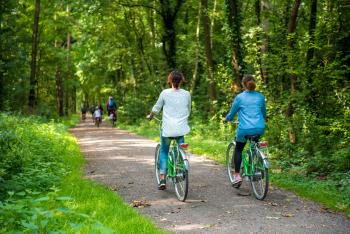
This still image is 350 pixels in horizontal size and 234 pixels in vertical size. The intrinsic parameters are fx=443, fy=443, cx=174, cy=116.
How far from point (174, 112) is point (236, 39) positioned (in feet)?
31.0

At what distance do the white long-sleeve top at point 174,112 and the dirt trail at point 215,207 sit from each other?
1.22 metres

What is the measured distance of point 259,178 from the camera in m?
7.79

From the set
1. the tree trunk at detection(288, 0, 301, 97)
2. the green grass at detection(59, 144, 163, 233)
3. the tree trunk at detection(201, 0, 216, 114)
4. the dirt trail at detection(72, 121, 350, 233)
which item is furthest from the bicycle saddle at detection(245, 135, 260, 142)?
the tree trunk at detection(201, 0, 216, 114)

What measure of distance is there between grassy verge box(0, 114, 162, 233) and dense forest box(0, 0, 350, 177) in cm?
490

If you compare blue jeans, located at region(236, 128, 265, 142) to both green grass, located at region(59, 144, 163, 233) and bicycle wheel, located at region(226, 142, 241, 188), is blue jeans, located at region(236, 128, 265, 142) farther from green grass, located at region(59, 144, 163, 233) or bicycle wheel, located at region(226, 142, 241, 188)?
green grass, located at region(59, 144, 163, 233)

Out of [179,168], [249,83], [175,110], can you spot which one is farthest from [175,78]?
[179,168]

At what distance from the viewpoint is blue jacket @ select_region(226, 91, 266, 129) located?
7996mm

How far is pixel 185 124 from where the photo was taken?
805 cm

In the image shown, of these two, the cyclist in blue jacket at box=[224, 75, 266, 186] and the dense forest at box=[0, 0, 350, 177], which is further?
the dense forest at box=[0, 0, 350, 177]

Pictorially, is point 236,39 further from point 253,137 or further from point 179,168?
point 179,168

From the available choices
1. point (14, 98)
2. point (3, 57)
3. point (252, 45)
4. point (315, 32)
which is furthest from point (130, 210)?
point (14, 98)

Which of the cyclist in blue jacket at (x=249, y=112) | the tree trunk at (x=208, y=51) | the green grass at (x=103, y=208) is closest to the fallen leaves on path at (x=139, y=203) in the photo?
the green grass at (x=103, y=208)

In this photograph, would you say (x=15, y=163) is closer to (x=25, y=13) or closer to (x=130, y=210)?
(x=130, y=210)

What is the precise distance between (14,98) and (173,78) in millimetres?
20317
